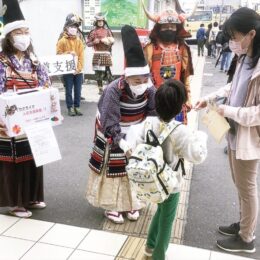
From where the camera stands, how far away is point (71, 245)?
9.77 feet

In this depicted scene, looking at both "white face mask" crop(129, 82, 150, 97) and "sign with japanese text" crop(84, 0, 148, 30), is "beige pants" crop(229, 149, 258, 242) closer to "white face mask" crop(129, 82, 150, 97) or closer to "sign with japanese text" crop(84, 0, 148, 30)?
"white face mask" crop(129, 82, 150, 97)

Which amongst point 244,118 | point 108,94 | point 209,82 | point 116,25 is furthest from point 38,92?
point 209,82

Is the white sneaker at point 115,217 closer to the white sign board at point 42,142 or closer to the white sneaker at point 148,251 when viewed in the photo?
the white sneaker at point 148,251

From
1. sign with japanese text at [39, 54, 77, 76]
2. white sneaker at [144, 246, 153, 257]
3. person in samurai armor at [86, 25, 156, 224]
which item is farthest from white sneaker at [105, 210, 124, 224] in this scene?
sign with japanese text at [39, 54, 77, 76]

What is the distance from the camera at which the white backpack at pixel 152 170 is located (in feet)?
7.18

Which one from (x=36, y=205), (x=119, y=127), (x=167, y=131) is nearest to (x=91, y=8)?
(x=36, y=205)

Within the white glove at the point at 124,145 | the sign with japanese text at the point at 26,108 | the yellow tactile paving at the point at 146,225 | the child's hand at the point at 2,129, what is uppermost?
the sign with japanese text at the point at 26,108

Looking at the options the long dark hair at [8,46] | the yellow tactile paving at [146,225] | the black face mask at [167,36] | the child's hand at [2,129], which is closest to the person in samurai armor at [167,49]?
the black face mask at [167,36]

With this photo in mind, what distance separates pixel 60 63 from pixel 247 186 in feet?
14.6

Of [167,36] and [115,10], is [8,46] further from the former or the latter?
[115,10]

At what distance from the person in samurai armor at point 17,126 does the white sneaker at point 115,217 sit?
2.21 ft

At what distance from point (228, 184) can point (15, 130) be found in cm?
242

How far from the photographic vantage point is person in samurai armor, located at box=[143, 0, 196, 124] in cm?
380

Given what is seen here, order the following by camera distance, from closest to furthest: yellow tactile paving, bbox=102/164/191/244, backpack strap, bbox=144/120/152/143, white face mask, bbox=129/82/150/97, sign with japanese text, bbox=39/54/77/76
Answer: backpack strap, bbox=144/120/152/143 < white face mask, bbox=129/82/150/97 < yellow tactile paving, bbox=102/164/191/244 < sign with japanese text, bbox=39/54/77/76
